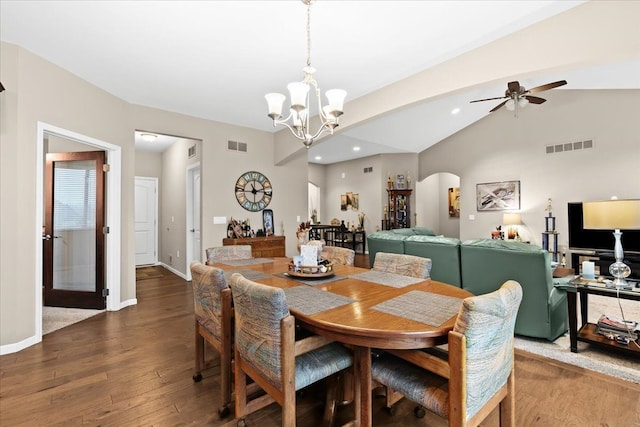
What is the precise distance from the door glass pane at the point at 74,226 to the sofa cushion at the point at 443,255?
429cm

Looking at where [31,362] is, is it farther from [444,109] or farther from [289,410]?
[444,109]

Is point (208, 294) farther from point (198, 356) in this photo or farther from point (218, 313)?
point (198, 356)

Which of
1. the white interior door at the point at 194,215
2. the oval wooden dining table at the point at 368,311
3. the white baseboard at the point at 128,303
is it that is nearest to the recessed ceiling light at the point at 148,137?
the white interior door at the point at 194,215

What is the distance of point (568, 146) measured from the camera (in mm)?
6082

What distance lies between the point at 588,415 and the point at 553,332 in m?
1.16

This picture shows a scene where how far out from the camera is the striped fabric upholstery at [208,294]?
6.17 ft

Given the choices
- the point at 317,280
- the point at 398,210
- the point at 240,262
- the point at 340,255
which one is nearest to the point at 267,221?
the point at 240,262

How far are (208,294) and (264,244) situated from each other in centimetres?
306

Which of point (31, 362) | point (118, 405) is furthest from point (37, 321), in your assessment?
point (118, 405)

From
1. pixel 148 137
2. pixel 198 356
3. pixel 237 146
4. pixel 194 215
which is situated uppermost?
pixel 148 137

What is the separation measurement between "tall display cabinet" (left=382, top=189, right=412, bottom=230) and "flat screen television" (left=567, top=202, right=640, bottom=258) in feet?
11.4

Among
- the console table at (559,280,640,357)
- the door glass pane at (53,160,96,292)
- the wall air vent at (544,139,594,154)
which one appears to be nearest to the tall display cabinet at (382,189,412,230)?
the wall air vent at (544,139,594,154)

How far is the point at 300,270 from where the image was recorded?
2.25 m

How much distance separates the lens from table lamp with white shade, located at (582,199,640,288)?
8.55 feet
